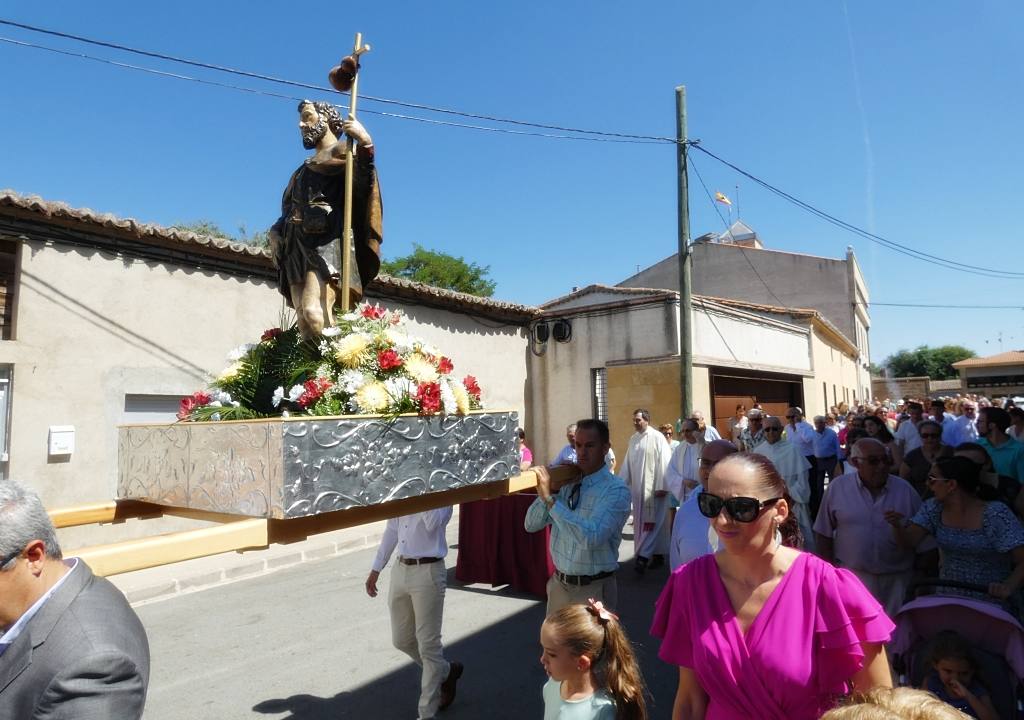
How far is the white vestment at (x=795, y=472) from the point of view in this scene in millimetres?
6055

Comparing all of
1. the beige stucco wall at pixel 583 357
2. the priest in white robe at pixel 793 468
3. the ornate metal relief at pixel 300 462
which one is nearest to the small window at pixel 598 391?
the beige stucco wall at pixel 583 357

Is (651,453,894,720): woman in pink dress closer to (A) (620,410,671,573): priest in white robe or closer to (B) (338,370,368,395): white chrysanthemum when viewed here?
(B) (338,370,368,395): white chrysanthemum

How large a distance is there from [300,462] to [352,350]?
665mm

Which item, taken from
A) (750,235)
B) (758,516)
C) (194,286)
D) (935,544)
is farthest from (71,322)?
(750,235)

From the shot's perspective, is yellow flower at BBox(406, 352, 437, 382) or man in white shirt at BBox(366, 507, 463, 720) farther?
man in white shirt at BBox(366, 507, 463, 720)

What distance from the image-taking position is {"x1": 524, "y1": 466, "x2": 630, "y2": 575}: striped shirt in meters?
3.50

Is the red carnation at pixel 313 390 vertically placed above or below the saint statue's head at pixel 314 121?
below

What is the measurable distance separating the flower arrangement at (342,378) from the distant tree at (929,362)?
7919cm

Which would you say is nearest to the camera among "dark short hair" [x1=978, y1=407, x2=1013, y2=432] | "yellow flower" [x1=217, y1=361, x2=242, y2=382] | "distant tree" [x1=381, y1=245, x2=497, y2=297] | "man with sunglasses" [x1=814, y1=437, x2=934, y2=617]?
"yellow flower" [x1=217, y1=361, x2=242, y2=382]

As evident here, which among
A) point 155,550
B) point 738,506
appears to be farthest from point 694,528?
point 155,550

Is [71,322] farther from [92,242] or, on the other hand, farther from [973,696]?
[973,696]

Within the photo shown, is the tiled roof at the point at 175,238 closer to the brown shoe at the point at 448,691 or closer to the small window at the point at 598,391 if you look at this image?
the small window at the point at 598,391

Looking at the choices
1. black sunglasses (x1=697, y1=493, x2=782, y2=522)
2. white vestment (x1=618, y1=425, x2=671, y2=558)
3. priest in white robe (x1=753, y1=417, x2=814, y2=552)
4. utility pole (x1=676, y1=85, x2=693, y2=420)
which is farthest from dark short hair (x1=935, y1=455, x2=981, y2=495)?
utility pole (x1=676, y1=85, x2=693, y2=420)

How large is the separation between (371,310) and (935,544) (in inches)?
144
